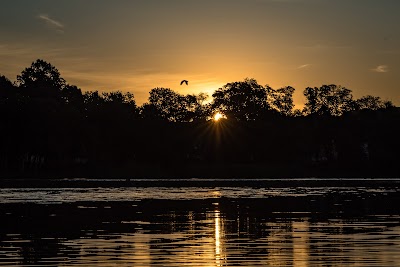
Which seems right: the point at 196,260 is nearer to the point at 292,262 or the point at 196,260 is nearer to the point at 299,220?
the point at 292,262

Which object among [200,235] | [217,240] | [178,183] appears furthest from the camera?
[178,183]

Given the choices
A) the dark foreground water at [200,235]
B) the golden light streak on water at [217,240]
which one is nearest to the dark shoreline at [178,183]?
the dark foreground water at [200,235]

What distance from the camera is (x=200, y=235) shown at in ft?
143

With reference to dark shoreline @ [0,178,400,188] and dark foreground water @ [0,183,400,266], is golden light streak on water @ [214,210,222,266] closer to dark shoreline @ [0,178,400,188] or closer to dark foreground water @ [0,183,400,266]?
dark foreground water @ [0,183,400,266]

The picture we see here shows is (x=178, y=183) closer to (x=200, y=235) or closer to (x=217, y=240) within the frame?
(x=200, y=235)

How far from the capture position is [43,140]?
183250 millimetres

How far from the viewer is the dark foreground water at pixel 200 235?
3353cm

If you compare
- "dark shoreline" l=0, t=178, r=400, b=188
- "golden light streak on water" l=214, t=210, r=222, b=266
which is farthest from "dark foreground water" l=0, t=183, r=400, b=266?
"dark shoreline" l=0, t=178, r=400, b=188

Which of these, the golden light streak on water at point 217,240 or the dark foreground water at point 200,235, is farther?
the dark foreground water at point 200,235

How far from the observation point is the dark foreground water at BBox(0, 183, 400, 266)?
3353 cm

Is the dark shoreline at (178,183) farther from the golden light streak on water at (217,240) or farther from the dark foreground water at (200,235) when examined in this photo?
the golden light streak on water at (217,240)

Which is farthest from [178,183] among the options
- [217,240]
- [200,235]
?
[217,240]

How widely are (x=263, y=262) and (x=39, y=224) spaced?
67.4 ft

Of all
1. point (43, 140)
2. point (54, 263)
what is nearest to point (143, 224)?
point (54, 263)
